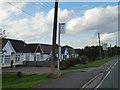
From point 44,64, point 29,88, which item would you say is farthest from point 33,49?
point 29,88

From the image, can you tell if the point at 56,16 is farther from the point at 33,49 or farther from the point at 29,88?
the point at 33,49

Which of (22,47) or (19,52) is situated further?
(22,47)

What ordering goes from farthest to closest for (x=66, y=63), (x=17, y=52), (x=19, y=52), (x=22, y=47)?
(x=22, y=47) → (x=19, y=52) → (x=17, y=52) → (x=66, y=63)

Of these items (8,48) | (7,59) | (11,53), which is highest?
(8,48)

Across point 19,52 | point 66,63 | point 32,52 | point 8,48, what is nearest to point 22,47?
point 19,52

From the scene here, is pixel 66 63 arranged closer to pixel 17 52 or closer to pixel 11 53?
pixel 11 53

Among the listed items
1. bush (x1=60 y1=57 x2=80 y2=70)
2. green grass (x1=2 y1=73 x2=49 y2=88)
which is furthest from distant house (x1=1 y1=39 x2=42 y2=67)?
green grass (x1=2 y1=73 x2=49 y2=88)

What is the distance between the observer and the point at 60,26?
22.7 m

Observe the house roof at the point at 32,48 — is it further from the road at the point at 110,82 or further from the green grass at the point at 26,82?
the road at the point at 110,82

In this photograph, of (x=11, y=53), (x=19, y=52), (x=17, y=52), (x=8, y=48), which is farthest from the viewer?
(x=19, y=52)

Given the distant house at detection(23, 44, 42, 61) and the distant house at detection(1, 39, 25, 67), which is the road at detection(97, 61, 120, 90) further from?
the distant house at detection(23, 44, 42, 61)

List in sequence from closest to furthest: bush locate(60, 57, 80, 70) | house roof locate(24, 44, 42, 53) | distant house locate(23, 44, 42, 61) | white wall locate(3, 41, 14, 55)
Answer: bush locate(60, 57, 80, 70)
white wall locate(3, 41, 14, 55)
distant house locate(23, 44, 42, 61)
house roof locate(24, 44, 42, 53)

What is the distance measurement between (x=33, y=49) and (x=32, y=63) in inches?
433

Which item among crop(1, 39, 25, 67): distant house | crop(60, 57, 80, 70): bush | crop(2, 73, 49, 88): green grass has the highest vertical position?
crop(1, 39, 25, 67): distant house
